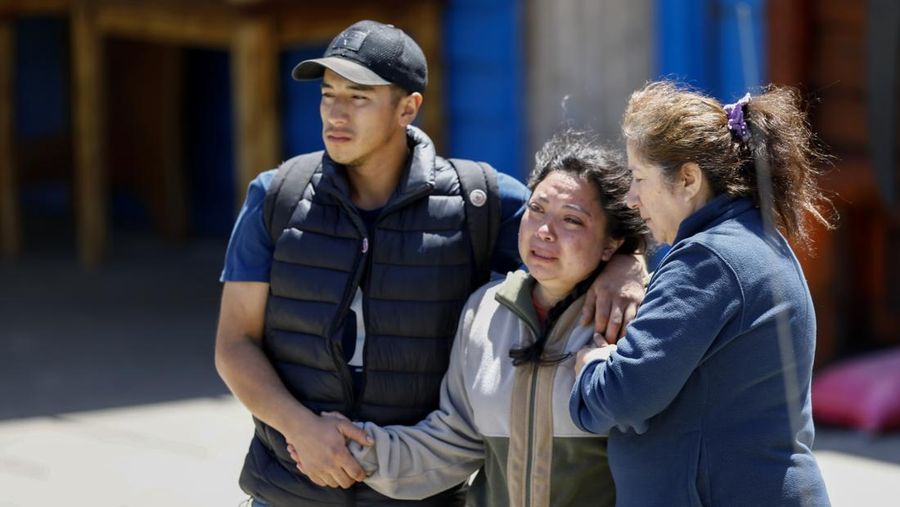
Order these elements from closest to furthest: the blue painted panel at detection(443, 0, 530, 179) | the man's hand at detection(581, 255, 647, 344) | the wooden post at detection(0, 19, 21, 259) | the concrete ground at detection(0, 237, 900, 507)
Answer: the man's hand at detection(581, 255, 647, 344) → the concrete ground at detection(0, 237, 900, 507) → the blue painted panel at detection(443, 0, 530, 179) → the wooden post at detection(0, 19, 21, 259)

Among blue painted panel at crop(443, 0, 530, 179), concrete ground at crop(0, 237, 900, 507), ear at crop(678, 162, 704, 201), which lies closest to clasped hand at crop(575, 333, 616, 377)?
ear at crop(678, 162, 704, 201)

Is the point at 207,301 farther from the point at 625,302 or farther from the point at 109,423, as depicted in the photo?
the point at 625,302

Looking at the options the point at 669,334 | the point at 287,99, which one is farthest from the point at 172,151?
the point at 669,334

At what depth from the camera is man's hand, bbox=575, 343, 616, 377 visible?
2037mm

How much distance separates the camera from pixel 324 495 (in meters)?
2.39

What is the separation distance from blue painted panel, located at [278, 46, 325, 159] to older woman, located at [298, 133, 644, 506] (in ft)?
21.3

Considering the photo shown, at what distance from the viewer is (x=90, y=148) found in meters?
9.97

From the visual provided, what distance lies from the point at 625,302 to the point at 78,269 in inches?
339

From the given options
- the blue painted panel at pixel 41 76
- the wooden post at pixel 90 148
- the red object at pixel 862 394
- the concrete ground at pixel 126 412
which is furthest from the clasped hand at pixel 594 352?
the blue painted panel at pixel 41 76

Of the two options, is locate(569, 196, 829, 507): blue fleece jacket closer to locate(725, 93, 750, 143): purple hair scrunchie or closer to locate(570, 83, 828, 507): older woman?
locate(570, 83, 828, 507): older woman

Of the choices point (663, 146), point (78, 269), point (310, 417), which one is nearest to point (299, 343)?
point (310, 417)

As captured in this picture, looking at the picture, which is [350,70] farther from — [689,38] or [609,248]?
[689,38]

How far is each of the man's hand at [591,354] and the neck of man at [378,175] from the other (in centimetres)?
60

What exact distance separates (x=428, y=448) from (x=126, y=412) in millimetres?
3561
